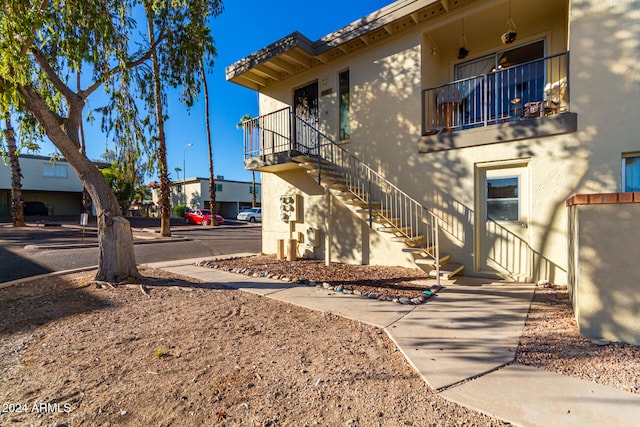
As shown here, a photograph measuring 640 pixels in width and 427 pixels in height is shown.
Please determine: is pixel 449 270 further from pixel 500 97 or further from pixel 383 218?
pixel 500 97

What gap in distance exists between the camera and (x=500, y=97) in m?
6.64

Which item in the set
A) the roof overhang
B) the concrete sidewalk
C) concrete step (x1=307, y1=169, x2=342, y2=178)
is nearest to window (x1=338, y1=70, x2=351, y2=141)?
the roof overhang

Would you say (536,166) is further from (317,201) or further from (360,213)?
(317,201)

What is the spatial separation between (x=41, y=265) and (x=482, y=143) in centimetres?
1140

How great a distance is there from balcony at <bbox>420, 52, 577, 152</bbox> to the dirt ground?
309cm

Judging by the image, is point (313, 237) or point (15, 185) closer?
point (313, 237)

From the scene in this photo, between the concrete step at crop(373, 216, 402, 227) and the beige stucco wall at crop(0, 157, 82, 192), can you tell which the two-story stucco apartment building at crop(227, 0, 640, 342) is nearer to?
the concrete step at crop(373, 216, 402, 227)

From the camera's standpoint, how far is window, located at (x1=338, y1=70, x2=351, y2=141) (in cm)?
827

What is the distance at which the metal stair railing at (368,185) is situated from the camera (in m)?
6.43

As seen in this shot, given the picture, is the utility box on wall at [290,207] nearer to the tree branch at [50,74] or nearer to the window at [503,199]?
the window at [503,199]

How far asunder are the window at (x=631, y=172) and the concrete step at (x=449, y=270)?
2858mm

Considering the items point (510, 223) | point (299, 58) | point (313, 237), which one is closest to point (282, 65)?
point (299, 58)

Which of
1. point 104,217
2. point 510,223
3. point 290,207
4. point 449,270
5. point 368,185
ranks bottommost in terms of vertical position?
point 449,270

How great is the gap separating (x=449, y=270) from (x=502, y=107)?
3735mm
